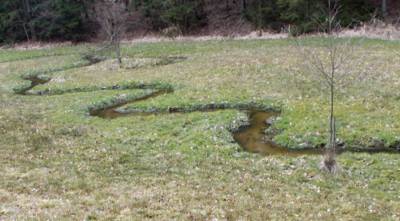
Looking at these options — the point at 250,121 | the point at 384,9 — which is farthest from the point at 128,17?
the point at 250,121

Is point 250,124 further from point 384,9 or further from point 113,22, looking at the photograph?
point 384,9

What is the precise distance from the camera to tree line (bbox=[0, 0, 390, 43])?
55594mm

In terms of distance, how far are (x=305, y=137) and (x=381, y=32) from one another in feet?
92.7

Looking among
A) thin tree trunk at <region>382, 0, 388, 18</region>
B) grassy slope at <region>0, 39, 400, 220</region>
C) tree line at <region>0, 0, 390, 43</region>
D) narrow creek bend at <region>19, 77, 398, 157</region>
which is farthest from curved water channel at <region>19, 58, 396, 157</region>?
tree line at <region>0, 0, 390, 43</region>

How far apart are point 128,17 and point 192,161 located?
5506 centimetres

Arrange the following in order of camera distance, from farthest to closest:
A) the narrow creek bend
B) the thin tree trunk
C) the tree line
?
the tree line
the thin tree trunk
the narrow creek bend

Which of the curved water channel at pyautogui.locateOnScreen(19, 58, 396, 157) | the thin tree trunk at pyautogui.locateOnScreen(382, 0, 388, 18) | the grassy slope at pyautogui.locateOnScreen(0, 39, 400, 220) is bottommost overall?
the curved water channel at pyautogui.locateOnScreen(19, 58, 396, 157)

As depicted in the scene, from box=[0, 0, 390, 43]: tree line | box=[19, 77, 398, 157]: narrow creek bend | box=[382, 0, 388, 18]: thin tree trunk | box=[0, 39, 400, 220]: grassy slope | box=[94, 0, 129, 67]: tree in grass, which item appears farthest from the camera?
box=[0, 0, 390, 43]: tree line

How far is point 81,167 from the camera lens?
45.7ft

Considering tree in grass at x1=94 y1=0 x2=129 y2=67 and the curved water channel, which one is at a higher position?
tree in grass at x1=94 y1=0 x2=129 y2=67

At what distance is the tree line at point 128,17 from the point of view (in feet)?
182

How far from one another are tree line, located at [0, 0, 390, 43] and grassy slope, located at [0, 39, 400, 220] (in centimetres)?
→ 3053

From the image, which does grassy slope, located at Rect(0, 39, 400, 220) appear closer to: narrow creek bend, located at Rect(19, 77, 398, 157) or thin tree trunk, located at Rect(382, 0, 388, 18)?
narrow creek bend, located at Rect(19, 77, 398, 157)

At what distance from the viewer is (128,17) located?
66312 millimetres
